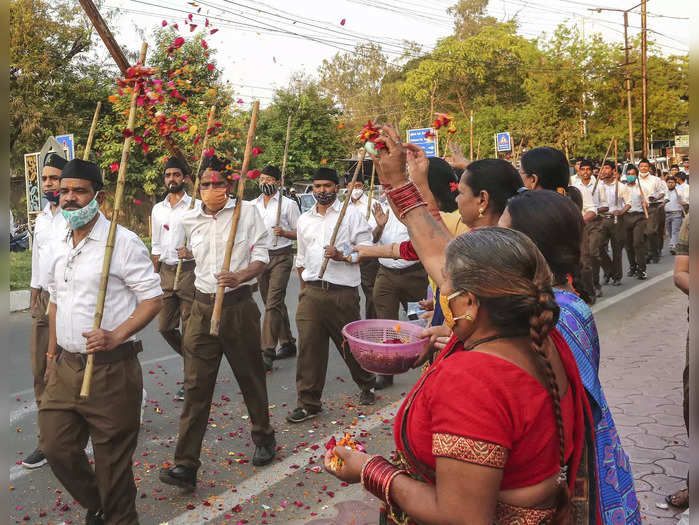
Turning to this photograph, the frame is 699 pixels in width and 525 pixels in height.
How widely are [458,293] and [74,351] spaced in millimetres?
2608

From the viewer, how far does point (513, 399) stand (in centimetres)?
171

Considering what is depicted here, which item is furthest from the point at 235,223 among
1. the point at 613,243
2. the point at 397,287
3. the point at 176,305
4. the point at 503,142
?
the point at 503,142

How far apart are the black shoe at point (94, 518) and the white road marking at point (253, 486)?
0.39 meters

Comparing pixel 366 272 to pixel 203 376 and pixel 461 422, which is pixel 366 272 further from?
pixel 461 422

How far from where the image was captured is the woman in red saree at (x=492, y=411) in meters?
1.70

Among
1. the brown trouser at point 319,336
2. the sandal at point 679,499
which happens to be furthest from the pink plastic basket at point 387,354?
the brown trouser at point 319,336

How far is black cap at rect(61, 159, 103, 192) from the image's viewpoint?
378cm

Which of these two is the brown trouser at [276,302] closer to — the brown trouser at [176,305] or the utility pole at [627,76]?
the brown trouser at [176,305]

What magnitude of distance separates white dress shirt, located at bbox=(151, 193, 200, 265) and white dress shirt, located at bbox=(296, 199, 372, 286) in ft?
4.97

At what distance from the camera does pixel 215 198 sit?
5047 millimetres

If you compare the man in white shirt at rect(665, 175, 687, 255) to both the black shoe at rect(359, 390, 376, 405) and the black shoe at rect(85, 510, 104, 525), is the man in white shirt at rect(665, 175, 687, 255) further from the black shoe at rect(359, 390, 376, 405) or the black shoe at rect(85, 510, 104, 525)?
the black shoe at rect(85, 510, 104, 525)

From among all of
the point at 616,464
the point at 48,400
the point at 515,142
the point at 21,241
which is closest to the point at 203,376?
the point at 48,400

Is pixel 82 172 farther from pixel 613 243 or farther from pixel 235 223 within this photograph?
pixel 613 243

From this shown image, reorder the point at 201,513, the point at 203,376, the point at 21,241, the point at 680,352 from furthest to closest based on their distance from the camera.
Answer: the point at 21,241
the point at 680,352
the point at 203,376
the point at 201,513
